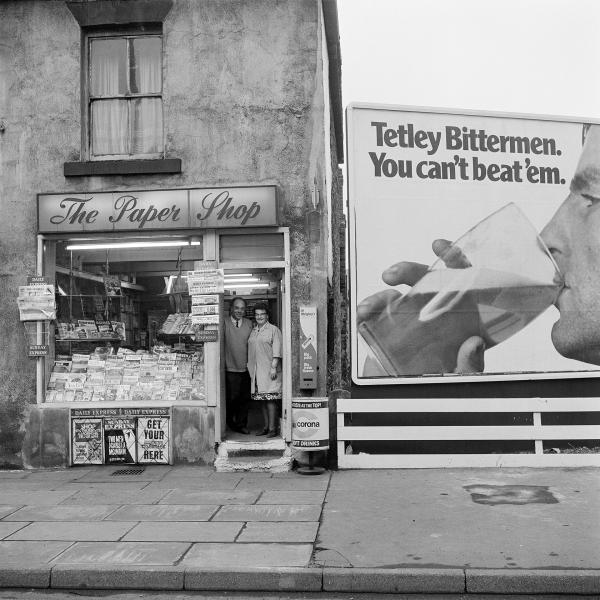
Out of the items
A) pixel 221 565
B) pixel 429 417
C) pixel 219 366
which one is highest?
pixel 219 366

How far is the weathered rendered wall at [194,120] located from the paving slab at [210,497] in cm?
204

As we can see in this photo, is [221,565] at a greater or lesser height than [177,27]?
lesser

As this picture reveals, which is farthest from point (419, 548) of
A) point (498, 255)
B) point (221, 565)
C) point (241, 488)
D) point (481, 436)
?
point (498, 255)

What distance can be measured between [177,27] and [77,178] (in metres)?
2.55

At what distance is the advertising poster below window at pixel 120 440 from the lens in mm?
10250

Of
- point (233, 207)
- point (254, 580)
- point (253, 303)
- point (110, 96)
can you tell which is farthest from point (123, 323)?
point (254, 580)

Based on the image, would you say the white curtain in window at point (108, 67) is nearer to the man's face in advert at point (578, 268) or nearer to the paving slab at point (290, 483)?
the paving slab at point (290, 483)

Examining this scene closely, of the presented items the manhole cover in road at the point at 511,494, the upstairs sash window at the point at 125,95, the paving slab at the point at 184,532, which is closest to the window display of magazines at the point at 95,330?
the upstairs sash window at the point at 125,95

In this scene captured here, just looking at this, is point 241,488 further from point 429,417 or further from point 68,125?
point 68,125

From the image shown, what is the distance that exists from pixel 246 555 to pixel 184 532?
975mm

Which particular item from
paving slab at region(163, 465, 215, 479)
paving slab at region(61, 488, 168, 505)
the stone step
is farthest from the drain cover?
the stone step

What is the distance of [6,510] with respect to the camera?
8.05m

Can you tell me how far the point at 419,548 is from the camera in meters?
6.37

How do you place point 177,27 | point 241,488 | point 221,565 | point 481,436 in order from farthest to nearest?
point 177,27 → point 481,436 → point 241,488 → point 221,565
